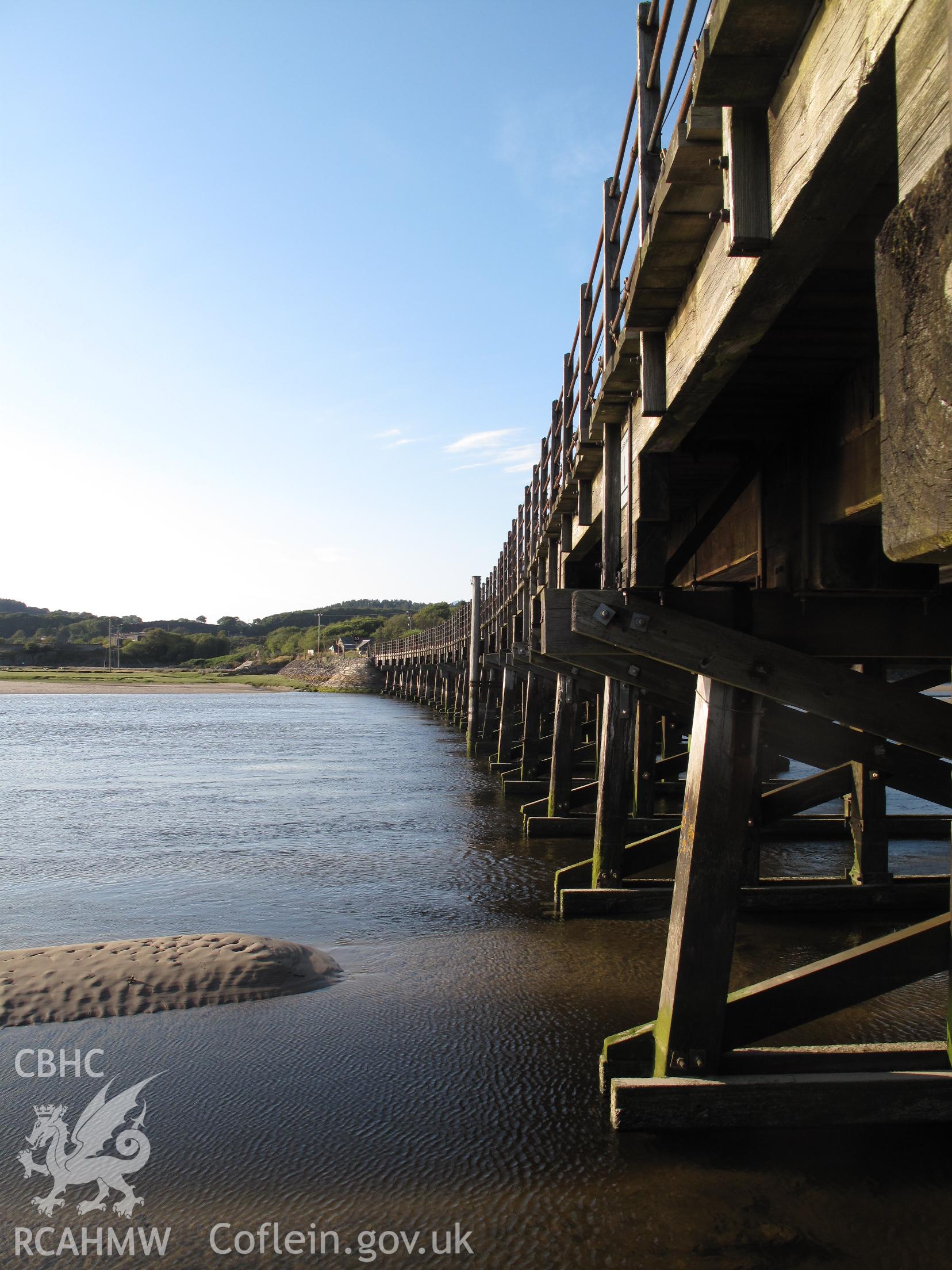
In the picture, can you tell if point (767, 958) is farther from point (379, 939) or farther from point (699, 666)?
point (699, 666)

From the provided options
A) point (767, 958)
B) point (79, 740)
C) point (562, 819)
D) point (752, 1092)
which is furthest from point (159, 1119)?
point (79, 740)

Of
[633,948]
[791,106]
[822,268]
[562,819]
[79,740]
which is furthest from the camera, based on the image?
[79,740]

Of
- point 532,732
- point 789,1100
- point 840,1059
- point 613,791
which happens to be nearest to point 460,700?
point 532,732

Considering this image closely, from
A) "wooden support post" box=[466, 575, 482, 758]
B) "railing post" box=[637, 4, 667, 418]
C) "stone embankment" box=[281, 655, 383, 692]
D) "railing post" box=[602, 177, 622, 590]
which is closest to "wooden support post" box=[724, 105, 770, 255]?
"railing post" box=[637, 4, 667, 418]

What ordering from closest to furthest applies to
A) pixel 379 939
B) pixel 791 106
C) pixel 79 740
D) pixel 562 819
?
pixel 791 106 < pixel 379 939 < pixel 562 819 < pixel 79 740

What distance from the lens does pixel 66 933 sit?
316 inches

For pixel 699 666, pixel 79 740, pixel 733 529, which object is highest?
pixel 733 529

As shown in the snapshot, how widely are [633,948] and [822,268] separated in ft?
18.2

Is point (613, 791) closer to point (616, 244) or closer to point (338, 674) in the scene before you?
point (616, 244)

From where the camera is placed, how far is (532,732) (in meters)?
17.0

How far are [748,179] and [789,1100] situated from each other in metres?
3.71

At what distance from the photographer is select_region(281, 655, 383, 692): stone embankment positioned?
249 ft

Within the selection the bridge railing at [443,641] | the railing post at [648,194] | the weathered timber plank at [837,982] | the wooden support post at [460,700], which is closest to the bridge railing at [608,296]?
the railing post at [648,194]

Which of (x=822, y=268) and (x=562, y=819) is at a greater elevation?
(x=822, y=268)
